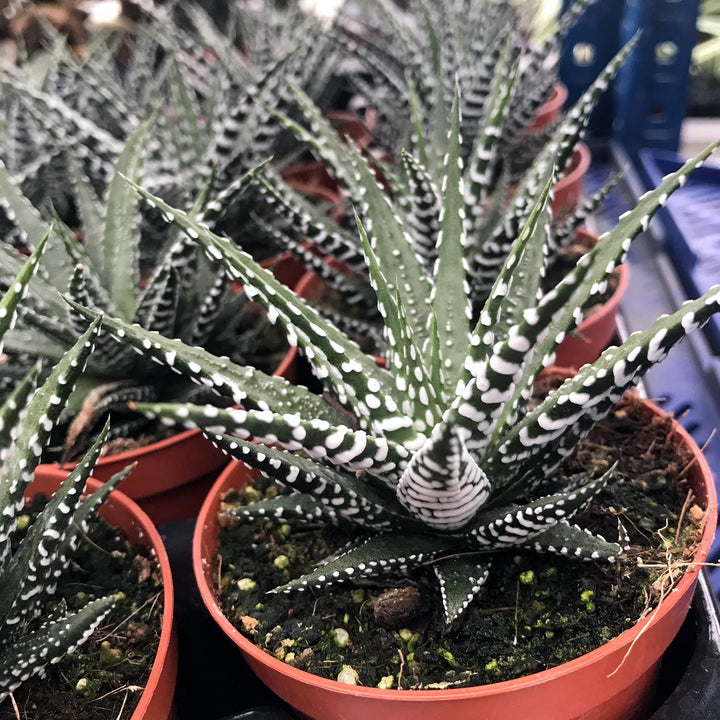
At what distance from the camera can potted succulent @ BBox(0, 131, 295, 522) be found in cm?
91

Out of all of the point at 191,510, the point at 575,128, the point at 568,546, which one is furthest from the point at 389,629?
the point at 575,128

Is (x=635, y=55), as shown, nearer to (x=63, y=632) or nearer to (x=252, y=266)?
(x=252, y=266)

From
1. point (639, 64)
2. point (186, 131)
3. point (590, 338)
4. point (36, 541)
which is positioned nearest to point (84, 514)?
point (36, 541)

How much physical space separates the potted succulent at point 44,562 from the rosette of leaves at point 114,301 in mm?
240

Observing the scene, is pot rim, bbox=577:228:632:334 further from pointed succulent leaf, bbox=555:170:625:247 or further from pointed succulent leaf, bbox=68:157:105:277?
pointed succulent leaf, bbox=68:157:105:277

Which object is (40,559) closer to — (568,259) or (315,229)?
(315,229)

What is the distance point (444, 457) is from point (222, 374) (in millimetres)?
248

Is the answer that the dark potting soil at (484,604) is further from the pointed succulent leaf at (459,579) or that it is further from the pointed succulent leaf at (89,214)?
the pointed succulent leaf at (89,214)

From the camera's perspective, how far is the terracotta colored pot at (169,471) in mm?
878

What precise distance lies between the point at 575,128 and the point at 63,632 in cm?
71

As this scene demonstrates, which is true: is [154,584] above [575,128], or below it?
below

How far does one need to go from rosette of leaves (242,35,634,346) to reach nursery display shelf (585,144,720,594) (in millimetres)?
244

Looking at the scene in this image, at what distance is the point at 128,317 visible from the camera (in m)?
0.97

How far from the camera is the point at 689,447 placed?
733 mm
